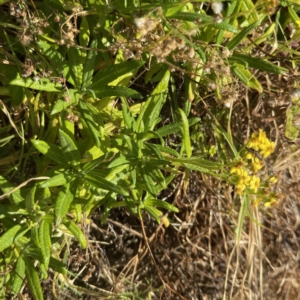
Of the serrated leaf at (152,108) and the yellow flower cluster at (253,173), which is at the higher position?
the serrated leaf at (152,108)

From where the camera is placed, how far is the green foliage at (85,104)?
1424 mm

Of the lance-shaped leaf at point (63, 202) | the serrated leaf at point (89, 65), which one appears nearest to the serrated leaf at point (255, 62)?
the serrated leaf at point (89, 65)

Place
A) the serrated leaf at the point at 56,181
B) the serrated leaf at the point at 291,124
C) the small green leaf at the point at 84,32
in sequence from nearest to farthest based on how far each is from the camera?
the serrated leaf at the point at 56,181 → the small green leaf at the point at 84,32 → the serrated leaf at the point at 291,124

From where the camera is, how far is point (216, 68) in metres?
1.45

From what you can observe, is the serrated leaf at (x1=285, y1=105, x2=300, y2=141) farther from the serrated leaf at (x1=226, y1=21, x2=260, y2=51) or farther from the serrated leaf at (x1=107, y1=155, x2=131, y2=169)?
the serrated leaf at (x1=107, y1=155, x2=131, y2=169)

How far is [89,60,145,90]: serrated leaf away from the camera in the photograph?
147cm

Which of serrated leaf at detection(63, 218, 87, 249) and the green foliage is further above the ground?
the green foliage

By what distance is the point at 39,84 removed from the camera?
4.73 feet

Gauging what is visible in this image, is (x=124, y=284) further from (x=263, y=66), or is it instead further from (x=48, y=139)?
(x=263, y=66)

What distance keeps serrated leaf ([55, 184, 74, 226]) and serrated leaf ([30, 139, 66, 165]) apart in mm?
89

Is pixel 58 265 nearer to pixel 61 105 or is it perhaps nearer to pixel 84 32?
pixel 61 105

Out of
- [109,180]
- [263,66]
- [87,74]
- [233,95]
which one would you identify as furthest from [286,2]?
[109,180]

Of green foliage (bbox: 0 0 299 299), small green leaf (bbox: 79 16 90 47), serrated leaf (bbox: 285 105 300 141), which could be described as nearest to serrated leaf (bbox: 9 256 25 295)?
green foliage (bbox: 0 0 299 299)

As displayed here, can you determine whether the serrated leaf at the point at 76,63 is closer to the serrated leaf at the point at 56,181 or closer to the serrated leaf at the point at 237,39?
the serrated leaf at the point at 56,181
